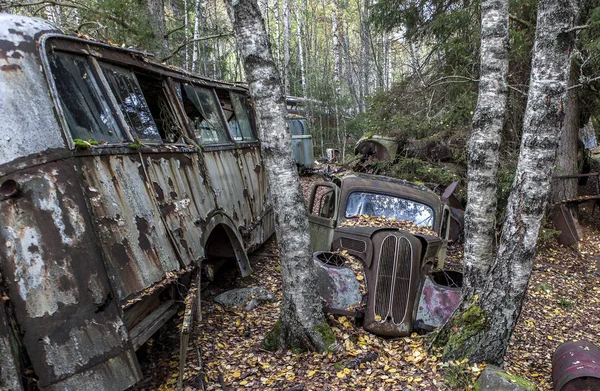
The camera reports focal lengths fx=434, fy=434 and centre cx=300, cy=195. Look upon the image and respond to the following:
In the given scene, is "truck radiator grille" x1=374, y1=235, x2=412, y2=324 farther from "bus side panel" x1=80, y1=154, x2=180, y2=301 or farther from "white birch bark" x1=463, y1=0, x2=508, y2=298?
"bus side panel" x1=80, y1=154, x2=180, y2=301

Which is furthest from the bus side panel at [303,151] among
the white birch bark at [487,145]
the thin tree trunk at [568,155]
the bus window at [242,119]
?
the white birch bark at [487,145]

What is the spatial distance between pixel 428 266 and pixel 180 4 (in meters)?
14.0

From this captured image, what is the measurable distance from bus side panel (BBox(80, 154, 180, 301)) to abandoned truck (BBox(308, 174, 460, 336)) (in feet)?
6.67

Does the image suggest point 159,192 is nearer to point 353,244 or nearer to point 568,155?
point 353,244

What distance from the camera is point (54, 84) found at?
286cm

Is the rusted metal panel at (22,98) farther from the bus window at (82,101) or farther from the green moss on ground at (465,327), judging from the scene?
the green moss on ground at (465,327)

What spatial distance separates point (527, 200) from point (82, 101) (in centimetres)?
358

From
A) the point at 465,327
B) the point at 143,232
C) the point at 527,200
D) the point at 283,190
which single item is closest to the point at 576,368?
the point at 465,327

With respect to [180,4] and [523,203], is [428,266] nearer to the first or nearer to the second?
[523,203]

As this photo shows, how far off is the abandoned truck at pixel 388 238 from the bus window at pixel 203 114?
1869mm

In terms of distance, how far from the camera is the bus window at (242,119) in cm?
711

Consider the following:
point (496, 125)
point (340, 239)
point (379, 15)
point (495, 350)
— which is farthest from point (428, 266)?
point (379, 15)

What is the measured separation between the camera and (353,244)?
5336mm

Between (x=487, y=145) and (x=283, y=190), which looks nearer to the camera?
(x=283, y=190)
